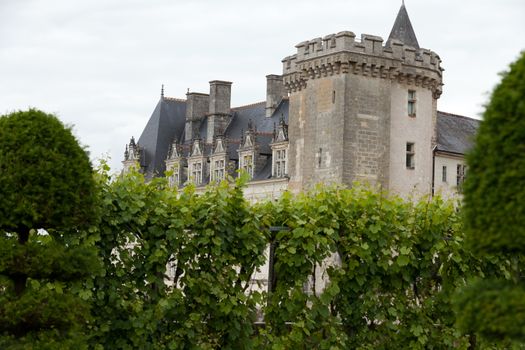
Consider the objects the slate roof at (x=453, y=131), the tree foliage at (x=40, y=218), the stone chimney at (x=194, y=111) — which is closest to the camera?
the tree foliage at (x=40, y=218)

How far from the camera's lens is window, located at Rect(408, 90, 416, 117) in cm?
4516

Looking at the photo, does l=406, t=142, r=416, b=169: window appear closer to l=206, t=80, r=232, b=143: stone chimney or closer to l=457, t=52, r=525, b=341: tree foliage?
l=206, t=80, r=232, b=143: stone chimney

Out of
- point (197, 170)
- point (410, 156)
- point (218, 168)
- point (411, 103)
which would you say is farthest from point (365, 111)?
point (197, 170)

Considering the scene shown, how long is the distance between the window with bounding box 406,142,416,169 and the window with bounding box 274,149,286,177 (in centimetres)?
678

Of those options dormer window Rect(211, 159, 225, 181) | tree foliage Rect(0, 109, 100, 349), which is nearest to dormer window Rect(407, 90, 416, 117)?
dormer window Rect(211, 159, 225, 181)

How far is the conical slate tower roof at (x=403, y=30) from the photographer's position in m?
48.0

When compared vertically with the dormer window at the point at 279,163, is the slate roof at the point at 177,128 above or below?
above

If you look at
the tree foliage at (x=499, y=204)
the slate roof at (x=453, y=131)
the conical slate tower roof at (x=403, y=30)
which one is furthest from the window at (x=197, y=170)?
the tree foliage at (x=499, y=204)

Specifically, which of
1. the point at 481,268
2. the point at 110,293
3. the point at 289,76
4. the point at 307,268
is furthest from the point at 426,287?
the point at 289,76

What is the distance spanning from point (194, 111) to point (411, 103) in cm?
1881

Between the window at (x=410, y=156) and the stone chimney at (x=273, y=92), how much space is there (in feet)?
39.7

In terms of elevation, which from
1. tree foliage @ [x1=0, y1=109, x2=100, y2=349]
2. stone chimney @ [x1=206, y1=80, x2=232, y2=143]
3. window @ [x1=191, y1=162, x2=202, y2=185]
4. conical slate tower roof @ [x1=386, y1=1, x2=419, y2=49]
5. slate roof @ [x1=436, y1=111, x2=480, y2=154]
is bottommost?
tree foliage @ [x1=0, y1=109, x2=100, y2=349]

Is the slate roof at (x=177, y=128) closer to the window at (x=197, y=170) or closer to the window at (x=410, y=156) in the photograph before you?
the window at (x=197, y=170)

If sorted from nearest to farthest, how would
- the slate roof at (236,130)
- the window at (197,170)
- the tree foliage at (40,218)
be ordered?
1. the tree foliage at (40,218)
2. the slate roof at (236,130)
3. the window at (197,170)
